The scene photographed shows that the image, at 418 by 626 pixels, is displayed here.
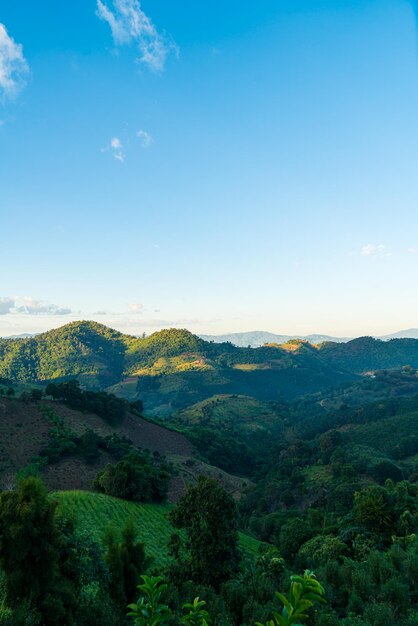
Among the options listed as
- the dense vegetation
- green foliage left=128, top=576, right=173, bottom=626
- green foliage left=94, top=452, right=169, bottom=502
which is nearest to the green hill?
the dense vegetation

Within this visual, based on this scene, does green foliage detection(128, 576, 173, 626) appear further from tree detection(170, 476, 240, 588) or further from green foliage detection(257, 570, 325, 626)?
tree detection(170, 476, 240, 588)

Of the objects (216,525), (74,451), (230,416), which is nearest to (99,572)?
(216,525)

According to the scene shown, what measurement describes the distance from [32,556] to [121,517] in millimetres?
41215

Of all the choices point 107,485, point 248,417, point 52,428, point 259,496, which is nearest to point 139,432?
point 52,428

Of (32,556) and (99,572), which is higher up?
(32,556)

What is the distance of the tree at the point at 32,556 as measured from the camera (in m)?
17.5

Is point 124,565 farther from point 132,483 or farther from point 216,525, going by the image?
point 132,483

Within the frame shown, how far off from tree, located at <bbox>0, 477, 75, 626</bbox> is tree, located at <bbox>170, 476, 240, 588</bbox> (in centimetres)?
1416

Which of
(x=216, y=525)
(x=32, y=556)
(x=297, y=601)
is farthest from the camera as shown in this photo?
(x=216, y=525)

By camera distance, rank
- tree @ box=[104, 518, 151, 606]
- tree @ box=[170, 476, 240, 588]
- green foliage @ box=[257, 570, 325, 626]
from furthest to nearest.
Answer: tree @ box=[170, 476, 240, 588], tree @ box=[104, 518, 151, 606], green foliage @ box=[257, 570, 325, 626]

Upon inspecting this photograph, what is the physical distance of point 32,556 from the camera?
59.0ft

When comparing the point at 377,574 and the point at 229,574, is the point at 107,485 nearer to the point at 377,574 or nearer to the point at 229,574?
the point at 229,574

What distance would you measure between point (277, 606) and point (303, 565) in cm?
1950

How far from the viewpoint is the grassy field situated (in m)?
47.2
